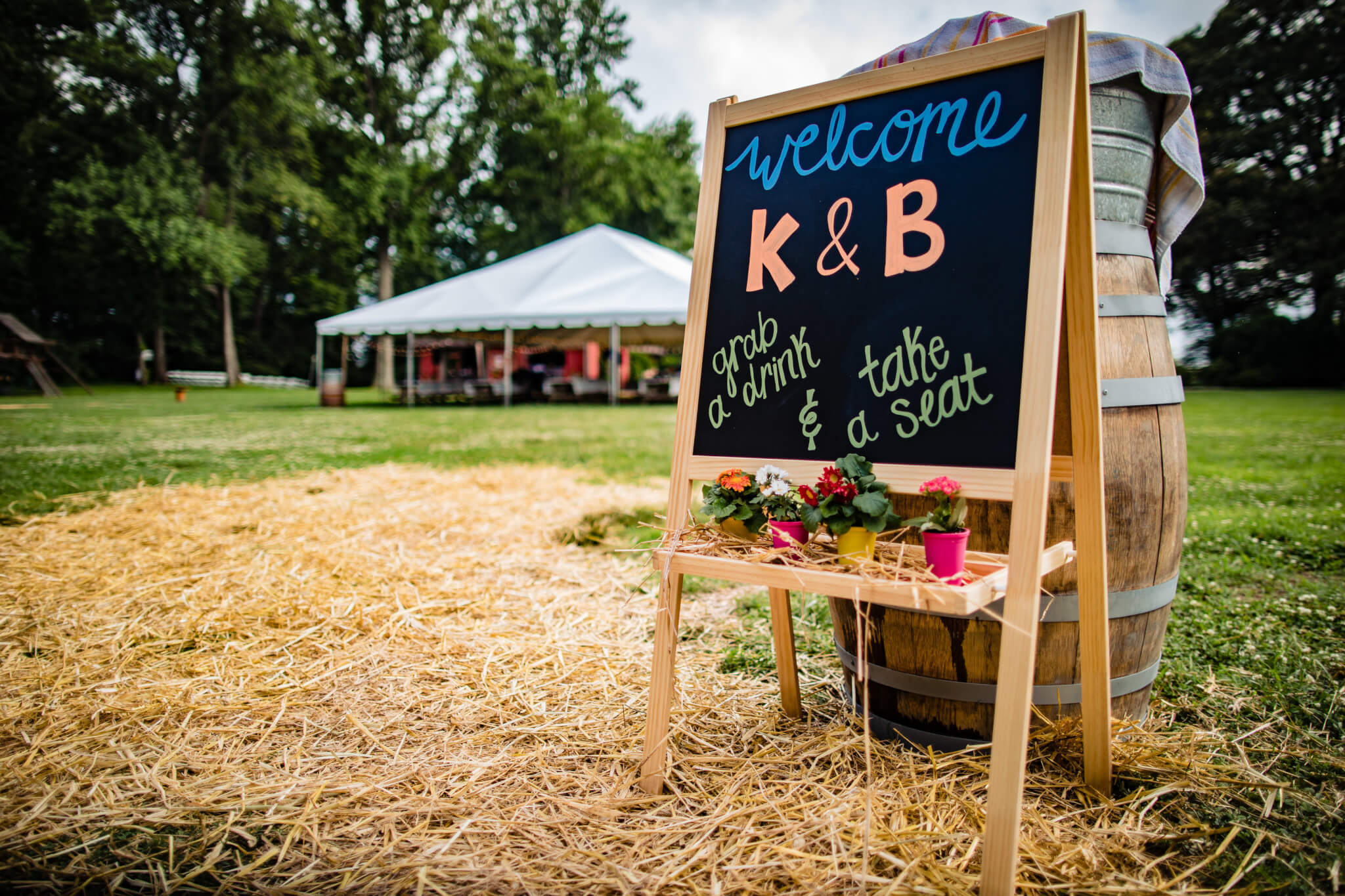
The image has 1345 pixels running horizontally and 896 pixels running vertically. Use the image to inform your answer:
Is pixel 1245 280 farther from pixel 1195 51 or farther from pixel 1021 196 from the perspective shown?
pixel 1021 196

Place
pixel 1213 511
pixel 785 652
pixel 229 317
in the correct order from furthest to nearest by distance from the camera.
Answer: pixel 229 317
pixel 1213 511
pixel 785 652

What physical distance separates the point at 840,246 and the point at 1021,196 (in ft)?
1.28

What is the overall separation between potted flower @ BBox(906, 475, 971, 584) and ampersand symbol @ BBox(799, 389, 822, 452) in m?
0.29

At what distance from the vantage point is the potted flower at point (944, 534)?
55.1 inches

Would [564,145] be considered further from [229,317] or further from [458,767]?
[458,767]

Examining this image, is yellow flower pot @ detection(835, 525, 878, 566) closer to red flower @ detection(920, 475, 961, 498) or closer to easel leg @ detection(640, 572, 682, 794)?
red flower @ detection(920, 475, 961, 498)

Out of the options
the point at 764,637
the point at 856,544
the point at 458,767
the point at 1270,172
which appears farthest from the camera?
the point at 1270,172

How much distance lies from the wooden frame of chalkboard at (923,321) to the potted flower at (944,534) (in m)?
0.04

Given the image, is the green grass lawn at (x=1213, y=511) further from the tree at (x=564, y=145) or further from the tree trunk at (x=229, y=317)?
the tree at (x=564, y=145)

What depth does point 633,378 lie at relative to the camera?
103 feet

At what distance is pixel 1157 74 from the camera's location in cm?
175

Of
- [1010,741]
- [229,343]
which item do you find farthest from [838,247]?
[229,343]

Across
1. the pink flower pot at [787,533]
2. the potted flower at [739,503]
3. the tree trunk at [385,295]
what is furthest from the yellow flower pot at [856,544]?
the tree trunk at [385,295]

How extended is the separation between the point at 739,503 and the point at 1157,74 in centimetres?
153
